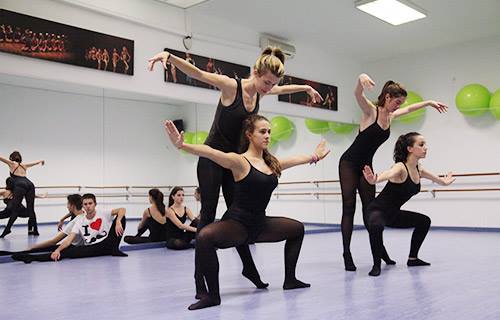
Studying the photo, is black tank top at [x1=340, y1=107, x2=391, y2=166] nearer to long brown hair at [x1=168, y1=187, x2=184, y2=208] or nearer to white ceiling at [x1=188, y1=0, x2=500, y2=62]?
long brown hair at [x1=168, y1=187, x2=184, y2=208]

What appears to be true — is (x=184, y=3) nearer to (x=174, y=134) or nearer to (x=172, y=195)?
(x=172, y=195)

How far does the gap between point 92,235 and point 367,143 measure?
2530mm

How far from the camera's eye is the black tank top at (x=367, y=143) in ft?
11.2

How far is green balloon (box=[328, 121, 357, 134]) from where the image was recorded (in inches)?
309

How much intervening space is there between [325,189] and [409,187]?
453cm

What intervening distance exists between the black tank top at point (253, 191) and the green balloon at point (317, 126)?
205 inches

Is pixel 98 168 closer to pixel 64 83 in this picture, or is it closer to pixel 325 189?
pixel 64 83

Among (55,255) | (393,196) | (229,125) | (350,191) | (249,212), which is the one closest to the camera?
(249,212)

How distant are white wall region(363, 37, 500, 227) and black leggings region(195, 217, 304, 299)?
526 cm

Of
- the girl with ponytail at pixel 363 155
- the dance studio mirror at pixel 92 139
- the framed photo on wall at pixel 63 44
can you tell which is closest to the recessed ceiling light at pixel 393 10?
the dance studio mirror at pixel 92 139

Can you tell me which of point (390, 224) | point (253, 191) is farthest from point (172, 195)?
point (253, 191)

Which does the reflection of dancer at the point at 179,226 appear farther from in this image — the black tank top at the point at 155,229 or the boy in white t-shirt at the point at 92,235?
the boy in white t-shirt at the point at 92,235

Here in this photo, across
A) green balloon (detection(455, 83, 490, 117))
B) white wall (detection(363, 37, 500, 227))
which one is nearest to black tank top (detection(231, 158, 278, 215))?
green balloon (detection(455, 83, 490, 117))

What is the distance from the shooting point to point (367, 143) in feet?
11.3
